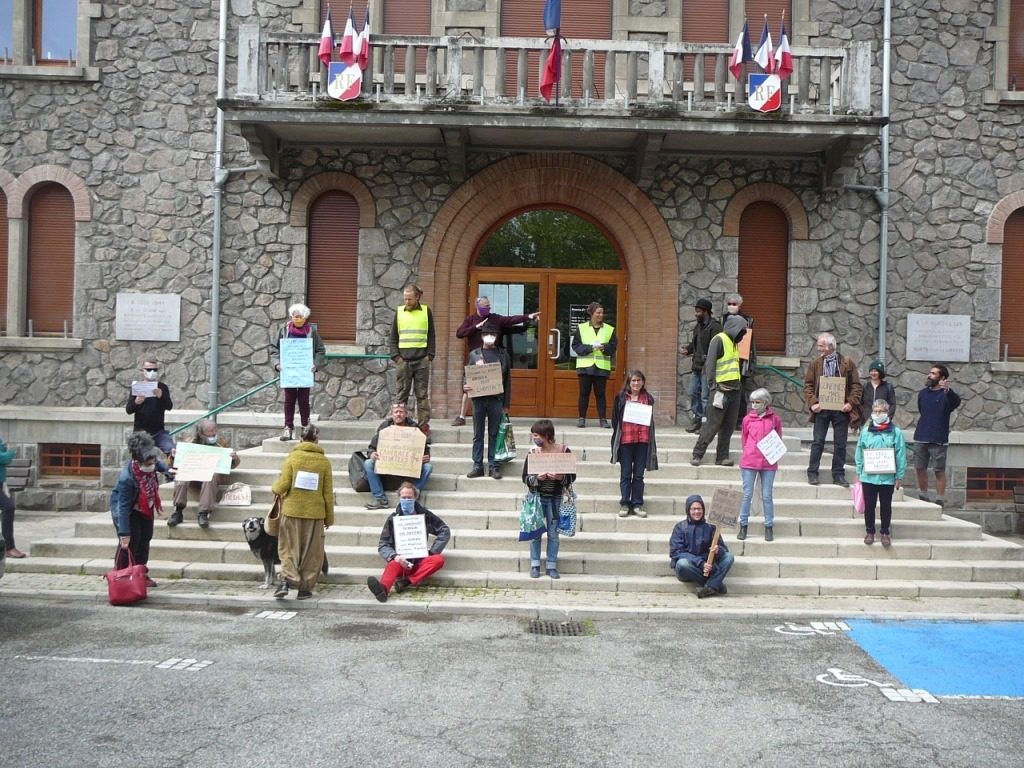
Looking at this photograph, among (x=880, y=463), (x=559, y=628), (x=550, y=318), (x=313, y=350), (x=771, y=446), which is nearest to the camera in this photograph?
(x=559, y=628)

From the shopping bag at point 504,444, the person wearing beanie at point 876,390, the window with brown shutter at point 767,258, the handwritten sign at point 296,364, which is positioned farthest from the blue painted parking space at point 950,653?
the handwritten sign at point 296,364

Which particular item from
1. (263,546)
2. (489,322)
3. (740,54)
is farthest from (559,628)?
(740,54)

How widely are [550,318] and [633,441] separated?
4.67 m

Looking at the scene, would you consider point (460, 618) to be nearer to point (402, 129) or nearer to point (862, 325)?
point (402, 129)

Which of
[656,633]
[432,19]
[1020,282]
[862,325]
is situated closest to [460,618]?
[656,633]

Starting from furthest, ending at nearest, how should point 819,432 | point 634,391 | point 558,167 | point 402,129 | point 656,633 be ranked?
point 558,167 < point 402,129 < point 819,432 < point 634,391 < point 656,633

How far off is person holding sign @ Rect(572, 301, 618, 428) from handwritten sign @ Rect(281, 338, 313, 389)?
12.7 feet

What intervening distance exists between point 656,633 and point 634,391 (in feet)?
10.9

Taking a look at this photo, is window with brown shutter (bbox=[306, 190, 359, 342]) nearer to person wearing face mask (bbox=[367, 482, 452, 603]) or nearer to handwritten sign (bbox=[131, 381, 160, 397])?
handwritten sign (bbox=[131, 381, 160, 397])

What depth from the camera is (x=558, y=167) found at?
14656 millimetres

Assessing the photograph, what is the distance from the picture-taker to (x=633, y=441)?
35.6 feet

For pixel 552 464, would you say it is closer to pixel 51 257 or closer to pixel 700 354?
pixel 700 354

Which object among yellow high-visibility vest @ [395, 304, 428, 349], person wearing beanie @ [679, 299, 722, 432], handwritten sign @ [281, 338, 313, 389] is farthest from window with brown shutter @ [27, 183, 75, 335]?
person wearing beanie @ [679, 299, 722, 432]

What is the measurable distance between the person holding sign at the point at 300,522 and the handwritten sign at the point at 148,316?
6.23 meters
